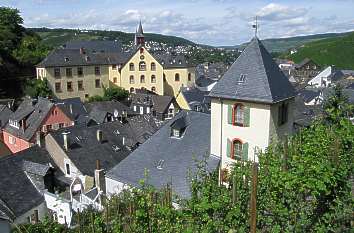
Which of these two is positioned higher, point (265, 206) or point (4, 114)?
point (265, 206)

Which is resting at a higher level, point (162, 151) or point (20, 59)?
point (20, 59)

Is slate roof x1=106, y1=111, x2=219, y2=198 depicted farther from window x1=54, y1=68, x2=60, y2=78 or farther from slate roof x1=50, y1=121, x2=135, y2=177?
window x1=54, y1=68, x2=60, y2=78

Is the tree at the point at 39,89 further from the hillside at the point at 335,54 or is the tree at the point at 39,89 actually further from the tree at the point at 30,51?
the hillside at the point at 335,54

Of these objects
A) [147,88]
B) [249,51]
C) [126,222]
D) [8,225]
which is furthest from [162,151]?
[147,88]

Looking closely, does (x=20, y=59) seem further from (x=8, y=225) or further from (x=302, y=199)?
(x=302, y=199)

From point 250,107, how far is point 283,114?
A: 6.77 ft

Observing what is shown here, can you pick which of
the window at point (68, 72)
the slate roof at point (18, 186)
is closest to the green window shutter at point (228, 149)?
the slate roof at point (18, 186)

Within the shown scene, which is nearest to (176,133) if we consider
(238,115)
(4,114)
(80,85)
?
(238,115)

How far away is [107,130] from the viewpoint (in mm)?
32250

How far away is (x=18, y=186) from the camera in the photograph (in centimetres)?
2253

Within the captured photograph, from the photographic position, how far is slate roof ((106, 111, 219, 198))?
2038 cm

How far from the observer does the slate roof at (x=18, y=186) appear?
20.8 meters

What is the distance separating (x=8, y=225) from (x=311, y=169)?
14.7 metres

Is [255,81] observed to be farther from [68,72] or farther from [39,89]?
[68,72]
